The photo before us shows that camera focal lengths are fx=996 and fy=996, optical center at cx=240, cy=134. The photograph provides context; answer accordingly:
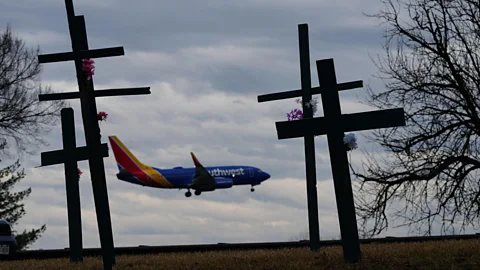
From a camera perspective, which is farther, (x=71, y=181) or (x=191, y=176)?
(x=191, y=176)

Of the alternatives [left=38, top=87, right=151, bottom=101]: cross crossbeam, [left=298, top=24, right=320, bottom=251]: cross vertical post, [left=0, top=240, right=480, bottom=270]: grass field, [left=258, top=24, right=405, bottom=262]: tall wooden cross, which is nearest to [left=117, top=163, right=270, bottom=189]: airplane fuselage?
[left=298, top=24, right=320, bottom=251]: cross vertical post

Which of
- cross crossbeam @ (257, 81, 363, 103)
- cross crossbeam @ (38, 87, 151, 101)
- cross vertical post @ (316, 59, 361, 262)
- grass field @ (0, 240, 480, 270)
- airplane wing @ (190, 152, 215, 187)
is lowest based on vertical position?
grass field @ (0, 240, 480, 270)

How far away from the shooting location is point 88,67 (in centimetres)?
1633

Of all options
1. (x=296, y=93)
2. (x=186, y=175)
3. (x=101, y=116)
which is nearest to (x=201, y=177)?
(x=186, y=175)

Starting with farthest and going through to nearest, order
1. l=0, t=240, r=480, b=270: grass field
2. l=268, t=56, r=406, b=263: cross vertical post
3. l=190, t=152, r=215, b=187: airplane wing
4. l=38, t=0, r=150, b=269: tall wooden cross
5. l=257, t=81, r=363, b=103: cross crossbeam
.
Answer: l=190, t=152, r=215, b=187: airplane wing, l=257, t=81, r=363, b=103: cross crossbeam, l=38, t=0, r=150, b=269: tall wooden cross, l=268, t=56, r=406, b=263: cross vertical post, l=0, t=240, r=480, b=270: grass field

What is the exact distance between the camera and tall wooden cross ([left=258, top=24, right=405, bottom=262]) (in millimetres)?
15258

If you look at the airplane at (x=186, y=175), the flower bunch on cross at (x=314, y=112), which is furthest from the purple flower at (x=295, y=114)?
the airplane at (x=186, y=175)

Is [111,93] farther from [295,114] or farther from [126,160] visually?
[126,160]

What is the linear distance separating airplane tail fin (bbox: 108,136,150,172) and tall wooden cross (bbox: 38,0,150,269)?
241 feet

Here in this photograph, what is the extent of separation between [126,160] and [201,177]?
36.6ft

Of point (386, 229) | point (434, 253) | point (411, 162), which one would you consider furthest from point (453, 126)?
point (434, 253)

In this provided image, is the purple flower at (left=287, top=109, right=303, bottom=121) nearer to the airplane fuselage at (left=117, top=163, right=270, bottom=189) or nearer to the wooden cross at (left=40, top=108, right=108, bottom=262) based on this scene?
the wooden cross at (left=40, top=108, right=108, bottom=262)

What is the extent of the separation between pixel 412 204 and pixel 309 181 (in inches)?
120

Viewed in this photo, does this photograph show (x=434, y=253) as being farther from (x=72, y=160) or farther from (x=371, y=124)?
(x=72, y=160)
